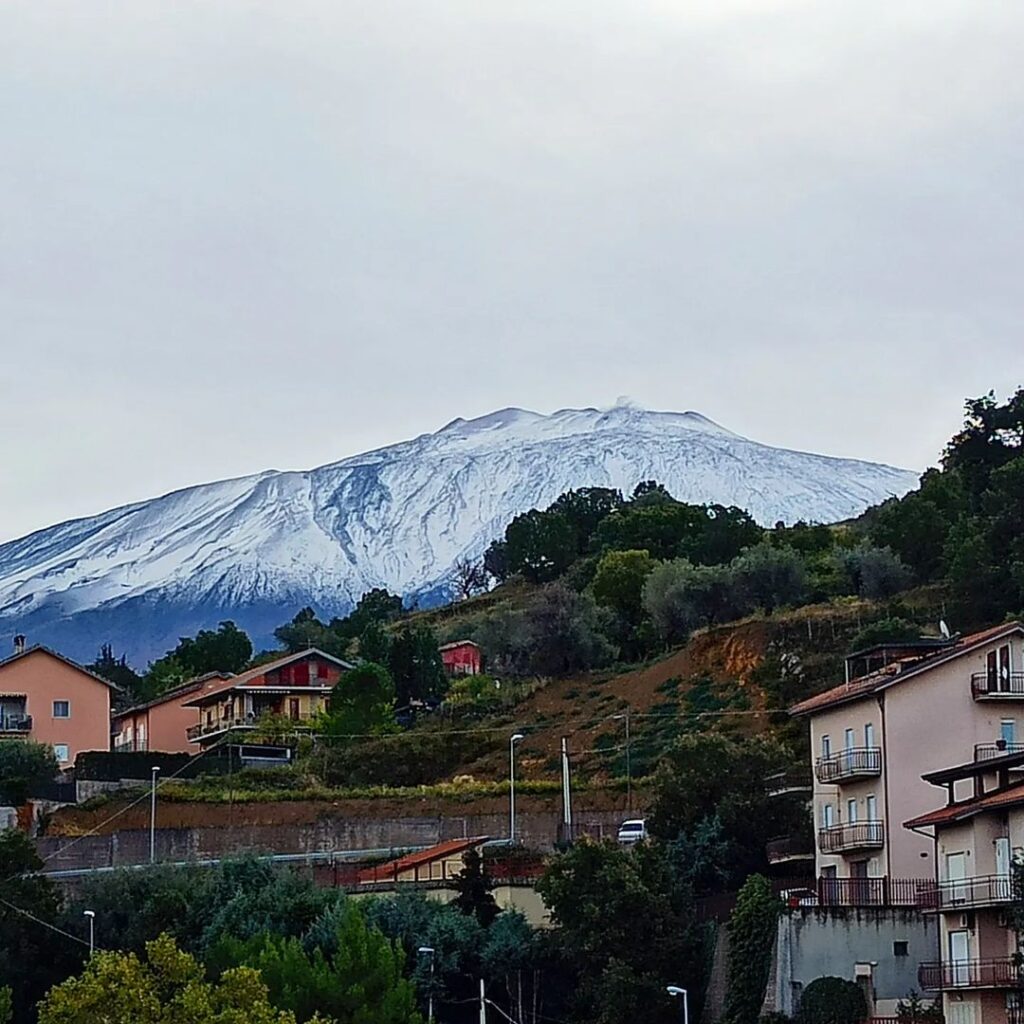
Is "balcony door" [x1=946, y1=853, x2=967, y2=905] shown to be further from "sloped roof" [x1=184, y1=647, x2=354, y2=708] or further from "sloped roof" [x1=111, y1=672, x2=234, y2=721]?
"sloped roof" [x1=111, y1=672, x2=234, y2=721]

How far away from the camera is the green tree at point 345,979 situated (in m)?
53.4

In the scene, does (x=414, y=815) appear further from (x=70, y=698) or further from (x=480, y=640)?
(x=480, y=640)

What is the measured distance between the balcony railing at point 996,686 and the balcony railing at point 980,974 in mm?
8876

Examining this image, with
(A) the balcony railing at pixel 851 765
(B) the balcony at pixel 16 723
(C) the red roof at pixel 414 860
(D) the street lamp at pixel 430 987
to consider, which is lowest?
(D) the street lamp at pixel 430 987

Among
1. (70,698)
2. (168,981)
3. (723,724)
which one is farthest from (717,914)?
(70,698)

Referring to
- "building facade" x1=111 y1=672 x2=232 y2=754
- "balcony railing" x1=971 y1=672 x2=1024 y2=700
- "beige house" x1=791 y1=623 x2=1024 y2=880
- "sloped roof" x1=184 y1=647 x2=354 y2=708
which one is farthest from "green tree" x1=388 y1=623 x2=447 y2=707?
"balcony railing" x1=971 y1=672 x2=1024 y2=700

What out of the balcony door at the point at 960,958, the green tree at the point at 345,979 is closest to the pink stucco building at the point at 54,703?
the green tree at the point at 345,979

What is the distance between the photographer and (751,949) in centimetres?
5472

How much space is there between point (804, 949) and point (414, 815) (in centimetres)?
2798

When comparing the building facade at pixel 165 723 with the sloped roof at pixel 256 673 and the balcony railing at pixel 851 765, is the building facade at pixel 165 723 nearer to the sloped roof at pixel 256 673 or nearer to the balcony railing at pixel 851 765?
the sloped roof at pixel 256 673

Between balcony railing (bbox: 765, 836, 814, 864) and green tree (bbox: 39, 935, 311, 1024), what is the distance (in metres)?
20.5

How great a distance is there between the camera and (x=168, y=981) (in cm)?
4606

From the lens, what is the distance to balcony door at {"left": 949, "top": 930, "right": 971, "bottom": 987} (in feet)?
163

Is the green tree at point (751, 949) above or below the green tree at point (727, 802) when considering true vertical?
below
